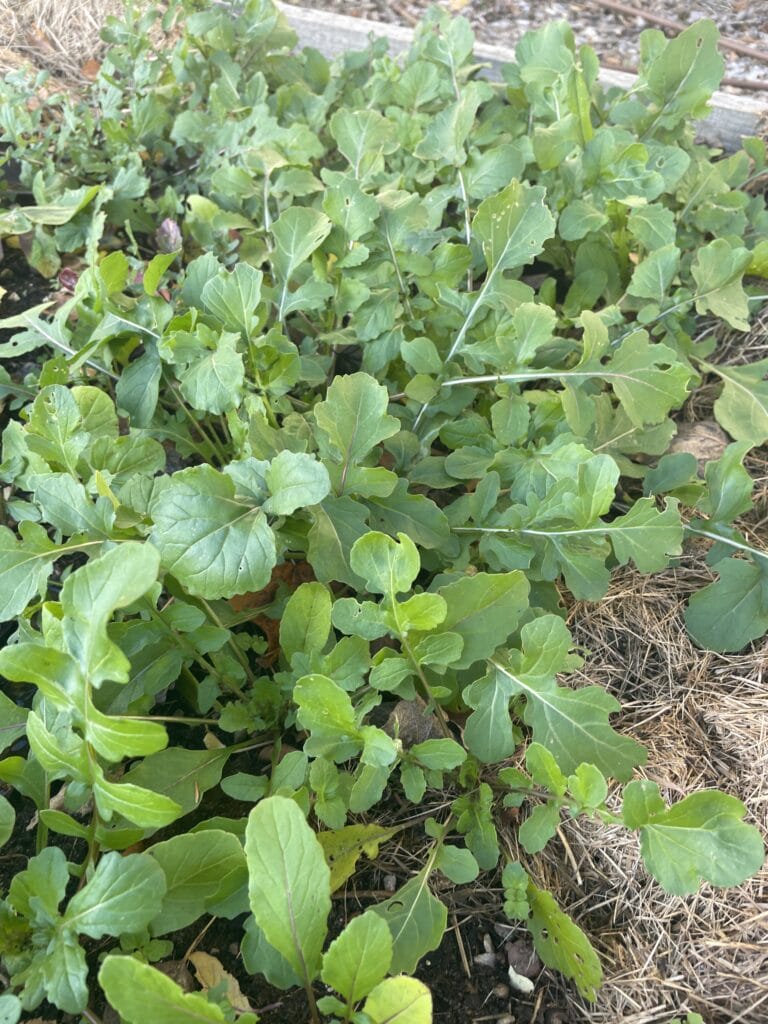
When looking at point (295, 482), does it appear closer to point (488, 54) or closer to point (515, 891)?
point (515, 891)

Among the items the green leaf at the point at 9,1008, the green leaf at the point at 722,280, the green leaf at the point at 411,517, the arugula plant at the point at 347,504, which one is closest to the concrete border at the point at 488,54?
the arugula plant at the point at 347,504

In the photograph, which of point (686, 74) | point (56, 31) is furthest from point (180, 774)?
point (56, 31)

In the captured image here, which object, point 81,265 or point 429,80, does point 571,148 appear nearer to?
point 429,80

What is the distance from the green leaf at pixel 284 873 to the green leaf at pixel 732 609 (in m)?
1.06

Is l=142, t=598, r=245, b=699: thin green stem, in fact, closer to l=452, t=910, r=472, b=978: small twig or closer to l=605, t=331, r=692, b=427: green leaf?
l=452, t=910, r=472, b=978: small twig

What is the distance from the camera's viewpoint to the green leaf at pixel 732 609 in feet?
5.68

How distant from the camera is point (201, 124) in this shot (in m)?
2.51

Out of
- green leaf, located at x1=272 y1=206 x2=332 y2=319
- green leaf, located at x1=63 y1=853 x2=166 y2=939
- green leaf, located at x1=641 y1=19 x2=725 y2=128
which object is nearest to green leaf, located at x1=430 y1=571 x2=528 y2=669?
green leaf, located at x1=63 y1=853 x2=166 y2=939

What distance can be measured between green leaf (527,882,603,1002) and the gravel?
340cm

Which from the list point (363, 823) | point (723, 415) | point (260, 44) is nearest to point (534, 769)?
point (363, 823)

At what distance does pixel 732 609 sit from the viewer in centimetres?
174

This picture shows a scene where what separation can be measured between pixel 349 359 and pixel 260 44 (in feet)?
4.17

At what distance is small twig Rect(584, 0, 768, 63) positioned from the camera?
3.36 m

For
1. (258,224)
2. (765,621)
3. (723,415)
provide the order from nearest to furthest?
(765,621) → (723,415) → (258,224)
